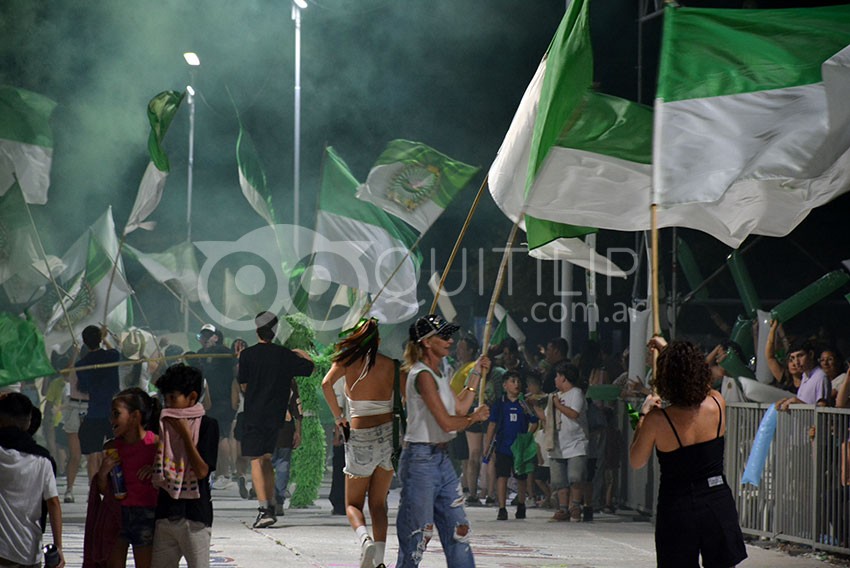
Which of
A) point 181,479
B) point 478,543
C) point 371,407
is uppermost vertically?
point 371,407

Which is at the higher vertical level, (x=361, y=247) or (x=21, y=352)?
(x=361, y=247)

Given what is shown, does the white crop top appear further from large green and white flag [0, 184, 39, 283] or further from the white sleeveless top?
large green and white flag [0, 184, 39, 283]

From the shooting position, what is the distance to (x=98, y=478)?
6504 mm

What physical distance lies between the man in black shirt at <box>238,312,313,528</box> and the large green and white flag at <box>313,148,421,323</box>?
280cm

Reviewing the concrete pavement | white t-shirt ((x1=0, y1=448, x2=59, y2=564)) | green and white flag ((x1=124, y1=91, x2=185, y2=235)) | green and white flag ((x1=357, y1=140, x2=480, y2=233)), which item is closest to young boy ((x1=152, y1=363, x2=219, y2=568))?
white t-shirt ((x1=0, y1=448, x2=59, y2=564))

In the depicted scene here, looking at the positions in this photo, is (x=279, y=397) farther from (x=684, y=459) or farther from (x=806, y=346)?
(x=684, y=459)

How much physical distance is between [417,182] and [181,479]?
24.5 ft

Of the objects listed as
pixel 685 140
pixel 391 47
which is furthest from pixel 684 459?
pixel 391 47

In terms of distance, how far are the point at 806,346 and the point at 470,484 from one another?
18.2ft

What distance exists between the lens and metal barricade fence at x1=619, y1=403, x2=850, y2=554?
10.6m

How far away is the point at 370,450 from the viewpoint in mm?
8828

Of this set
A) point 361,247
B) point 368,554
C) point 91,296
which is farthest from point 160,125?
point 368,554

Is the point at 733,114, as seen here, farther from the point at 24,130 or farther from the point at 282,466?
the point at 24,130

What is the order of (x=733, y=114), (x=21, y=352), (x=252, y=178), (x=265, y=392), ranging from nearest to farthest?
(x=733, y=114)
(x=21, y=352)
(x=265, y=392)
(x=252, y=178)
